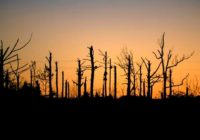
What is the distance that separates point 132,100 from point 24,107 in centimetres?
1484

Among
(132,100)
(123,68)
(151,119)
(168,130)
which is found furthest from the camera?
(123,68)

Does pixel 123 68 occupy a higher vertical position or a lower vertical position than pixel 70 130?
higher

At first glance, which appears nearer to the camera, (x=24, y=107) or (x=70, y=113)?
(x=24, y=107)

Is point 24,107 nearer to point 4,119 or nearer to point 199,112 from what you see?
point 4,119

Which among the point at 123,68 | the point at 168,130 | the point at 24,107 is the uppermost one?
the point at 123,68

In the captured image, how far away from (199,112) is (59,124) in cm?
1161

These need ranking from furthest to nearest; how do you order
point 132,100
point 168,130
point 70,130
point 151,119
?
point 132,100 < point 151,119 < point 168,130 < point 70,130

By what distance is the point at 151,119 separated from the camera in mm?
21859

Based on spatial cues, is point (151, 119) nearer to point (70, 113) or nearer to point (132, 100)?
point (70, 113)

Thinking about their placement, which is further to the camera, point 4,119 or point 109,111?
point 109,111

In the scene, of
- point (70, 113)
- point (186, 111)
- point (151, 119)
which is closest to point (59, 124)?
point (70, 113)

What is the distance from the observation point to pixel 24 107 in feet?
60.6

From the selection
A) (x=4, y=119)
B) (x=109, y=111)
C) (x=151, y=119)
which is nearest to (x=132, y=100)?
(x=109, y=111)

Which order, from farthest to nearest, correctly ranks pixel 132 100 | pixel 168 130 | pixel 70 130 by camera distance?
pixel 132 100
pixel 168 130
pixel 70 130
